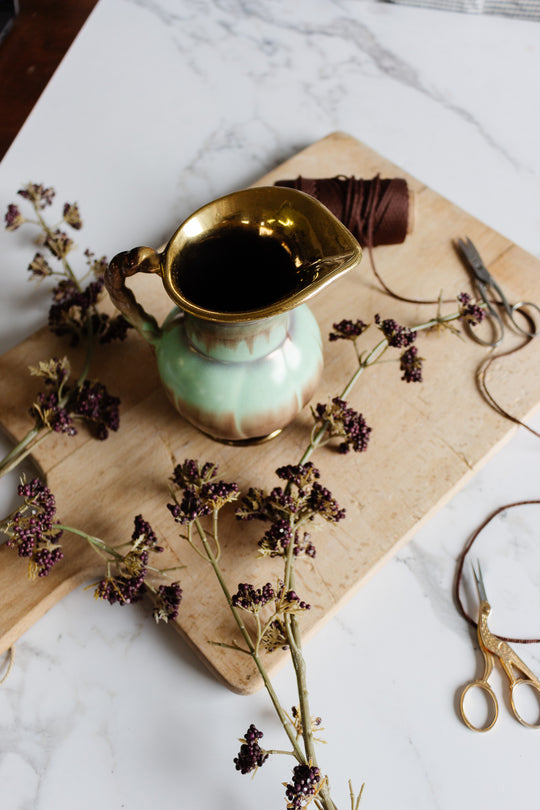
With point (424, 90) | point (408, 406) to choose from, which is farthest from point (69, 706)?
point (424, 90)

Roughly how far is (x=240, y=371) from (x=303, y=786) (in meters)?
0.36

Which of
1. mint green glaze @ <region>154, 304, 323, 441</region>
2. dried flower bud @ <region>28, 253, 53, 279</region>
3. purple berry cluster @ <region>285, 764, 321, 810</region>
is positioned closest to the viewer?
purple berry cluster @ <region>285, 764, 321, 810</region>

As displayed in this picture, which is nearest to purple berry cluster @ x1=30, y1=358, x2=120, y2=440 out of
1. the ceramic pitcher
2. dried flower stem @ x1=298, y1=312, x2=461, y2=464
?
the ceramic pitcher

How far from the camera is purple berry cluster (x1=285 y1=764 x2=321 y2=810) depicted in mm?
570

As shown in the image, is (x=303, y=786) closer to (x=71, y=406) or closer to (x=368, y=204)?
(x=71, y=406)

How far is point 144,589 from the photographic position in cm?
72

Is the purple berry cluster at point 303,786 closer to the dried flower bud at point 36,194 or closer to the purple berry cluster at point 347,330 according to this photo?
the purple berry cluster at point 347,330

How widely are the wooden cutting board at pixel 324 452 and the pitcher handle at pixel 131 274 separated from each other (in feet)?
0.45

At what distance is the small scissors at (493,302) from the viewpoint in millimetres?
888

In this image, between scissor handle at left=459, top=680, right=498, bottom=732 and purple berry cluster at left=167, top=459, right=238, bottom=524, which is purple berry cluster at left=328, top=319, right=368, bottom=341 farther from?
scissor handle at left=459, top=680, right=498, bottom=732

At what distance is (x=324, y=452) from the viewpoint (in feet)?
2.63

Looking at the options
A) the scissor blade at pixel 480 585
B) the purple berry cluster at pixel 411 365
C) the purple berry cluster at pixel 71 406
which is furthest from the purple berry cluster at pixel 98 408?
the scissor blade at pixel 480 585

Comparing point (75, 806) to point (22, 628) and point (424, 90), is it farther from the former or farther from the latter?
point (424, 90)

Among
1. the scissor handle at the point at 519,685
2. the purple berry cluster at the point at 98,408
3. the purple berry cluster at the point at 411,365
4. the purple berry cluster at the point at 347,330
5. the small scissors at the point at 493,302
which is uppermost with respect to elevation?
the purple berry cluster at the point at 98,408
